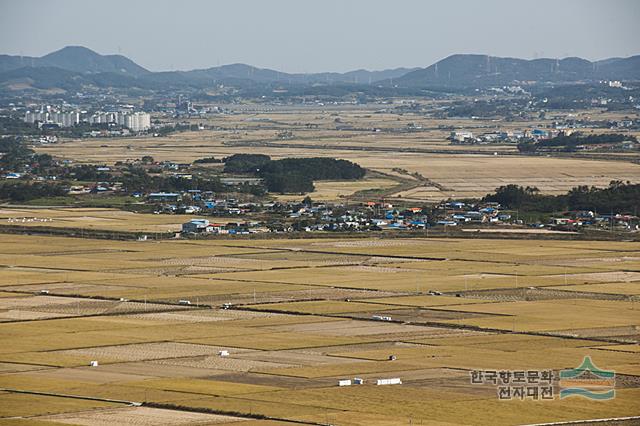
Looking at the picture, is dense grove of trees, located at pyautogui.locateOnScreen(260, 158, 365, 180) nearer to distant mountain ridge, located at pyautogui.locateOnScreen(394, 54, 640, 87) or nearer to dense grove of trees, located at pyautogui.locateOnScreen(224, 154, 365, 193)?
dense grove of trees, located at pyautogui.locateOnScreen(224, 154, 365, 193)

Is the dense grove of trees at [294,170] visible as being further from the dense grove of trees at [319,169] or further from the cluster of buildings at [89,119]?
the cluster of buildings at [89,119]

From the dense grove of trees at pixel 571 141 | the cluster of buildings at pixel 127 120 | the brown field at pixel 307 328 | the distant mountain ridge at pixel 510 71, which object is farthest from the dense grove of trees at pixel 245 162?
the distant mountain ridge at pixel 510 71

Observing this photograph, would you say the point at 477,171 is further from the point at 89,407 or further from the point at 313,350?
the point at 89,407

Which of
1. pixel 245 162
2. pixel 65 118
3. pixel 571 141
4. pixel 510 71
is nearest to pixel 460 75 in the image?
pixel 510 71

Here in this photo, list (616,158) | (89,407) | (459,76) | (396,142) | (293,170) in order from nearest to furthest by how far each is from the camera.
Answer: (89,407) < (293,170) < (616,158) < (396,142) < (459,76)

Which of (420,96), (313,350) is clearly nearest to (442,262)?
(313,350)

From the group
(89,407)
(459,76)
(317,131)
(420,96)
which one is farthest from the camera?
(459,76)

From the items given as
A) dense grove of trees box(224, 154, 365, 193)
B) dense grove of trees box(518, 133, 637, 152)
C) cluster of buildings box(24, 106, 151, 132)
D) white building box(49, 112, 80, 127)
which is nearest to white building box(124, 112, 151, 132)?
cluster of buildings box(24, 106, 151, 132)
